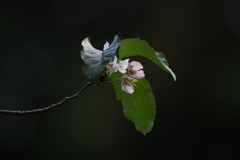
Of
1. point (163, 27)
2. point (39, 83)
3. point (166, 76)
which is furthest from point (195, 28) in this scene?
point (39, 83)

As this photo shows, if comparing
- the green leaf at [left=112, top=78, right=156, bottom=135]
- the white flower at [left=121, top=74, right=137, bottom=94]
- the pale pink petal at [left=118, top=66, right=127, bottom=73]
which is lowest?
the green leaf at [left=112, top=78, right=156, bottom=135]

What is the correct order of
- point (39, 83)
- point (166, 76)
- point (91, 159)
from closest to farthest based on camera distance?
point (91, 159) → point (166, 76) → point (39, 83)

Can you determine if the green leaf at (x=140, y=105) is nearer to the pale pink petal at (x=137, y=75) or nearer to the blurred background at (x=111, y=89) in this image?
the pale pink petal at (x=137, y=75)

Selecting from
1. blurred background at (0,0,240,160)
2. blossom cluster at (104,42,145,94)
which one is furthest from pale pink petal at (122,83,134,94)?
blurred background at (0,0,240,160)

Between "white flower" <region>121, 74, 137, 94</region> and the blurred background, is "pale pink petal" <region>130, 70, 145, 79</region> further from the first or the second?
the blurred background

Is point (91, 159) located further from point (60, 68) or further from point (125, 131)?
point (60, 68)

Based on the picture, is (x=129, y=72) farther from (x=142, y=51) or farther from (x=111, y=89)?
(x=111, y=89)

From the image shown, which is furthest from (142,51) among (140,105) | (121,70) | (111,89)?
(111,89)
